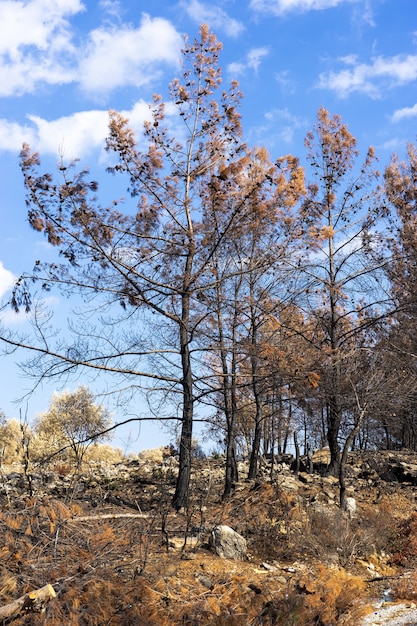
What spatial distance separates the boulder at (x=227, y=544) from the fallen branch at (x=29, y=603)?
3.86 meters

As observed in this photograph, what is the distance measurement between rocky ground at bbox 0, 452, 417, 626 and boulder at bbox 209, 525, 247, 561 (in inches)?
0.9

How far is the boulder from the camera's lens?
374 inches

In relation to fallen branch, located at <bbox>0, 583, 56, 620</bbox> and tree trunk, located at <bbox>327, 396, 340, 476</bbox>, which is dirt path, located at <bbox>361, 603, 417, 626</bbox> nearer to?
fallen branch, located at <bbox>0, 583, 56, 620</bbox>

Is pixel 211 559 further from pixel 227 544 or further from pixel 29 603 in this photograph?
pixel 29 603

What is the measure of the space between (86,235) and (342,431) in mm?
9634

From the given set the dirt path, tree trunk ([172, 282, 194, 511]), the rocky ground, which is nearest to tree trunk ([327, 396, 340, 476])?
the rocky ground

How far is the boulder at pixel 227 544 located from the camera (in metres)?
9.51

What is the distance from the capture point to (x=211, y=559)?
918cm

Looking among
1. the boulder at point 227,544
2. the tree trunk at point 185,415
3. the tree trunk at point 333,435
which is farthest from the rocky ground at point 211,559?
the tree trunk at point 333,435

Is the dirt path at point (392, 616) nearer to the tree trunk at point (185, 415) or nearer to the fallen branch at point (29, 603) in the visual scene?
the fallen branch at point (29, 603)

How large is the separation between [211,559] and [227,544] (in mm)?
490

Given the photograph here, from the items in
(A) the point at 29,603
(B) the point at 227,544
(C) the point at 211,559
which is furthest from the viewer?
(B) the point at 227,544

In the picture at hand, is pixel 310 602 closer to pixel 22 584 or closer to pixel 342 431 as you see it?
pixel 22 584

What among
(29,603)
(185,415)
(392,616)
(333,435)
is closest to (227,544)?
(392,616)
